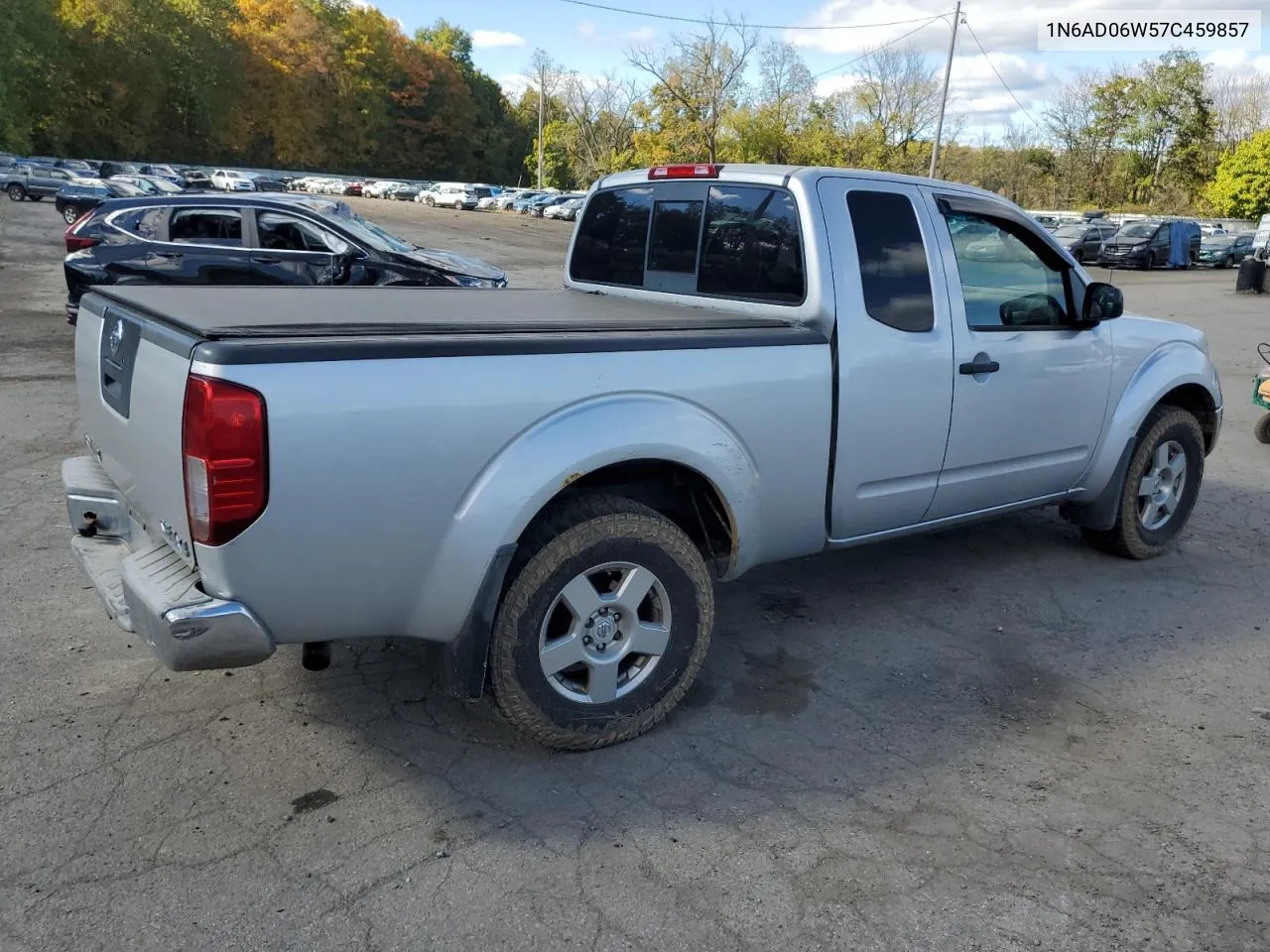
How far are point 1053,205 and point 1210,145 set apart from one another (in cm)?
927

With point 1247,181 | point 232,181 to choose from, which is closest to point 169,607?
point 1247,181

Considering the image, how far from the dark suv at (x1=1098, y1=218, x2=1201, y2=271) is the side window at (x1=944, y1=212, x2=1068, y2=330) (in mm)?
31584

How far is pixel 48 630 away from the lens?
→ 4.12m

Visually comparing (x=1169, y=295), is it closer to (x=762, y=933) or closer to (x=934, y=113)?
(x=762, y=933)

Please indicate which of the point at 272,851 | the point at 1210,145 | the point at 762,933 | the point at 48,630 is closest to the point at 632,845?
the point at 762,933

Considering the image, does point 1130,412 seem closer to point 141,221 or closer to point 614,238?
point 614,238

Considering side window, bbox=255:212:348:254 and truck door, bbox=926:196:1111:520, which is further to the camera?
side window, bbox=255:212:348:254

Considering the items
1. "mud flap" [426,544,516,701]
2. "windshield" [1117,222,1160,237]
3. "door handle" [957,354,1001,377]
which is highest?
"windshield" [1117,222,1160,237]

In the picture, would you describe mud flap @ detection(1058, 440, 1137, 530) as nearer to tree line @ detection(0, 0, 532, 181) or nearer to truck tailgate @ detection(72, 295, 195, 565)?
truck tailgate @ detection(72, 295, 195, 565)

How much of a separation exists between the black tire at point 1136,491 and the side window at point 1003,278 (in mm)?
1043

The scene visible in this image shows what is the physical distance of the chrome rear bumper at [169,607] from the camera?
268 cm

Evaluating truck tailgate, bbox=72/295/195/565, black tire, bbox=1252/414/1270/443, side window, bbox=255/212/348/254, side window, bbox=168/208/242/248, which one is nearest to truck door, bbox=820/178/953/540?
truck tailgate, bbox=72/295/195/565

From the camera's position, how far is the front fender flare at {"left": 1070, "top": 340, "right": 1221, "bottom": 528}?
5031 millimetres

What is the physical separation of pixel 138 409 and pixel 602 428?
54.9 inches
